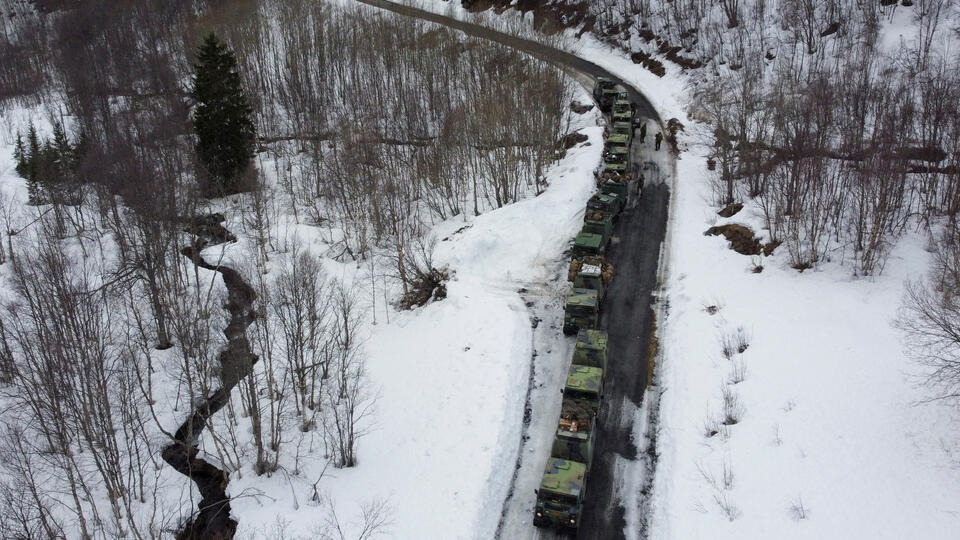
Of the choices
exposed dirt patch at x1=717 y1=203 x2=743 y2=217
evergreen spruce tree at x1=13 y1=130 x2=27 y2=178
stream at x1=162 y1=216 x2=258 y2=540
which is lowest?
stream at x1=162 y1=216 x2=258 y2=540

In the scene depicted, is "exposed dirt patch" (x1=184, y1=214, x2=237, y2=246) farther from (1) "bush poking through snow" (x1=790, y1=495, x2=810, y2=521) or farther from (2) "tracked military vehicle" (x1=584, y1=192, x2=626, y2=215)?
(1) "bush poking through snow" (x1=790, y1=495, x2=810, y2=521)

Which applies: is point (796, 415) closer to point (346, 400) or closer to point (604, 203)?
point (604, 203)

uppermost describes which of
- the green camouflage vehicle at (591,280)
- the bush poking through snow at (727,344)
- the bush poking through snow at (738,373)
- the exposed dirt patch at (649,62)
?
the exposed dirt patch at (649,62)

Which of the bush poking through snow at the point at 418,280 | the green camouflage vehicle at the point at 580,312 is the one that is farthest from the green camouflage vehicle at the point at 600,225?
the bush poking through snow at the point at 418,280

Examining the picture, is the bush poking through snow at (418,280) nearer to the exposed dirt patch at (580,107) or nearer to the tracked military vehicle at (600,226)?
the tracked military vehicle at (600,226)

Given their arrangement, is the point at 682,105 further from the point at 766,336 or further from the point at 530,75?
the point at 766,336

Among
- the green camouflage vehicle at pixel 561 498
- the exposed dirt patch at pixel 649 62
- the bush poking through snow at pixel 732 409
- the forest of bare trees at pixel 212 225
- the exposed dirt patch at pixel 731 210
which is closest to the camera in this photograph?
the green camouflage vehicle at pixel 561 498

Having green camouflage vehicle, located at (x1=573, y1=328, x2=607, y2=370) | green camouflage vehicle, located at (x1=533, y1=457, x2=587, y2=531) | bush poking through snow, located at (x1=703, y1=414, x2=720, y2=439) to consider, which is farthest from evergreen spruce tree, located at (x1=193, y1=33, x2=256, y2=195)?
bush poking through snow, located at (x1=703, y1=414, x2=720, y2=439)
